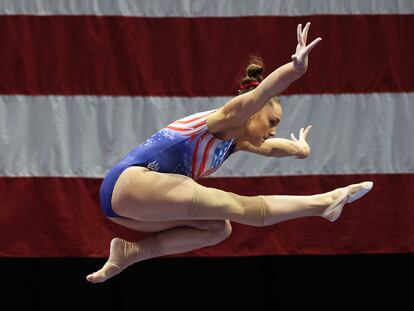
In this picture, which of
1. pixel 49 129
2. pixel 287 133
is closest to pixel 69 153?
pixel 49 129

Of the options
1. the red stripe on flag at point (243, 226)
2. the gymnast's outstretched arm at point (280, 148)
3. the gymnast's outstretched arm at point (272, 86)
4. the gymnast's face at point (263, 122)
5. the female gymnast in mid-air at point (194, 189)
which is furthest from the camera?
the red stripe on flag at point (243, 226)

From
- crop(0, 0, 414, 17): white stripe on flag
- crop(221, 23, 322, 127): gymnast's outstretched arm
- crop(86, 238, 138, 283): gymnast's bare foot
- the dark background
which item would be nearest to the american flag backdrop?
crop(0, 0, 414, 17): white stripe on flag

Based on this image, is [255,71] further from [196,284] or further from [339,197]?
[196,284]

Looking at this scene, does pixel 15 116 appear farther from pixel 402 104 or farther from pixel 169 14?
pixel 402 104

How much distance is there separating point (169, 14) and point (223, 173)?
2.44 ft

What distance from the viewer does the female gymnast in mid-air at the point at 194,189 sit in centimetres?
249

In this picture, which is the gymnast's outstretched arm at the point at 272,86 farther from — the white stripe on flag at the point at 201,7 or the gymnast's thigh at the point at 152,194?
the white stripe on flag at the point at 201,7

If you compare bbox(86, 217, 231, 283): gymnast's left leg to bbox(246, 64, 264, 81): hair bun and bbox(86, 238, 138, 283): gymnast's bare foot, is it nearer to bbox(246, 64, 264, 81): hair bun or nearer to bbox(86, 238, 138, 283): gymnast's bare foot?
bbox(86, 238, 138, 283): gymnast's bare foot

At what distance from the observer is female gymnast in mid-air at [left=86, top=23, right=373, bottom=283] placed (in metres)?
2.49

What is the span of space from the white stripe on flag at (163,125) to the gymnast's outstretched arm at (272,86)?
1.08 m

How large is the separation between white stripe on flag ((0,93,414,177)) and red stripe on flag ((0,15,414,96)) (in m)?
0.05

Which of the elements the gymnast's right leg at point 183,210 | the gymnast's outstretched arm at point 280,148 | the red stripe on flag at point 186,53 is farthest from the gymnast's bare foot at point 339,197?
the red stripe on flag at point 186,53

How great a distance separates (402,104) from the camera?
3566 millimetres

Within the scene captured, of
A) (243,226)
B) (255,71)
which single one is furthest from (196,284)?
(255,71)
